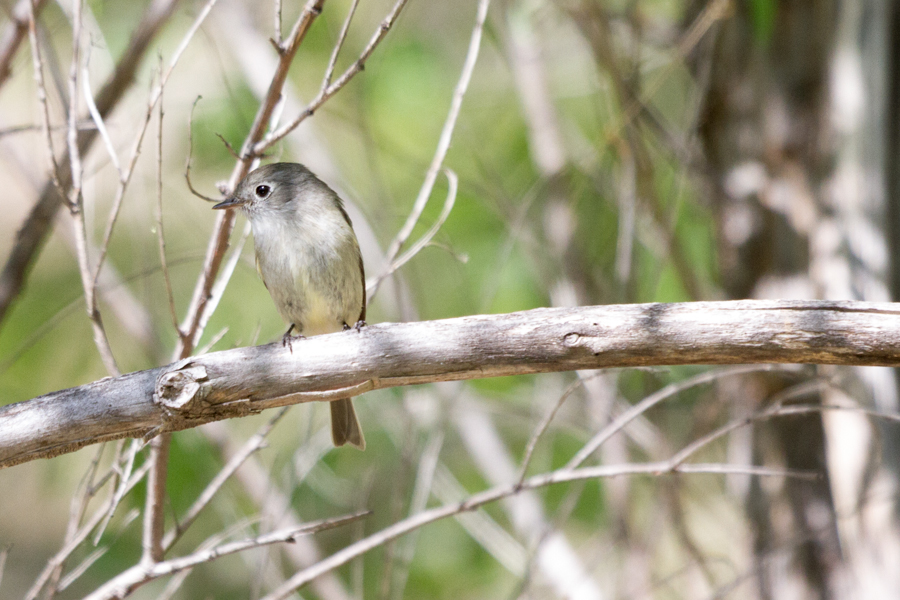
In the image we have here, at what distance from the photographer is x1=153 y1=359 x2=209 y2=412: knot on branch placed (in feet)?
6.77

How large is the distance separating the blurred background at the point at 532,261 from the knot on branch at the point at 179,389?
1.92 ft

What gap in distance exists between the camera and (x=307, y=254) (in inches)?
139

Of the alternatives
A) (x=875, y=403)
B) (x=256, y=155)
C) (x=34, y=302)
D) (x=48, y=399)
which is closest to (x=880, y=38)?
(x=875, y=403)

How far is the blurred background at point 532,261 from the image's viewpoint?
3.53 meters

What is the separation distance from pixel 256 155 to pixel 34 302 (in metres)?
3.21

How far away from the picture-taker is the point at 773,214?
3861mm

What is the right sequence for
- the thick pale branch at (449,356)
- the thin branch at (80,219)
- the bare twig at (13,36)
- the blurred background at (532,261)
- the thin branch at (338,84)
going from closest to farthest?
1. the thick pale branch at (449,356)
2. the thin branch at (338,84)
3. the thin branch at (80,219)
4. the bare twig at (13,36)
5. the blurred background at (532,261)

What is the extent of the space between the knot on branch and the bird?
134 cm

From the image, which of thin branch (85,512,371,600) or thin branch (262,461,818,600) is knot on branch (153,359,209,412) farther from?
thin branch (262,461,818,600)

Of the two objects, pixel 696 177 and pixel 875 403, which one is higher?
pixel 696 177

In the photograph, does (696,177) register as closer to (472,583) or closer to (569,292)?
(569,292)

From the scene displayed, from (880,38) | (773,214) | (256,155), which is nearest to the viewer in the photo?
(256,155)

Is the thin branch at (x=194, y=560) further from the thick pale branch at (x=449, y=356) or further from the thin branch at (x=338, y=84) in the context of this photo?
the thin branch at (x=338, y=84)

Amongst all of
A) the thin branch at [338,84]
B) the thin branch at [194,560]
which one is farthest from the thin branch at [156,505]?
the thin branch at [338,84]
